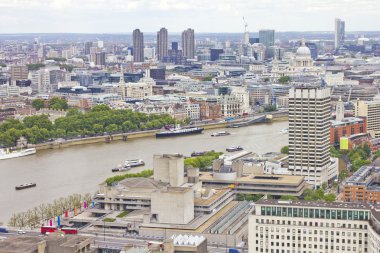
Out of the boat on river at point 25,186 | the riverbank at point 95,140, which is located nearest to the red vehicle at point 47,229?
the boat on river at point 25,186

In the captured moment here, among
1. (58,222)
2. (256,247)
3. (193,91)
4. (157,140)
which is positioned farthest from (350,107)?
(256,247)

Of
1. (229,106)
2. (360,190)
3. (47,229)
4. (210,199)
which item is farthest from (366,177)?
(229,106)

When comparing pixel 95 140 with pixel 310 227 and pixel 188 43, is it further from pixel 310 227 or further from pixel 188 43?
pixel 188 43

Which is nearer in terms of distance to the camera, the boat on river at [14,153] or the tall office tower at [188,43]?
the boat on river at [14,153]

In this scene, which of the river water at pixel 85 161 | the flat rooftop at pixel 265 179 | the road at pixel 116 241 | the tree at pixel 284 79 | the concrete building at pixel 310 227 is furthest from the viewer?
the tree at pixel 284 79

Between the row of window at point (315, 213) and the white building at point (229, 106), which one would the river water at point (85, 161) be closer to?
the white building at point (229, 106)

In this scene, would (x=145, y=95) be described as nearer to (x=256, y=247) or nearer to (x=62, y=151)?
(x=62, y=151)

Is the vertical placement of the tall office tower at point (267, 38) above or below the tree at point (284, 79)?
above
